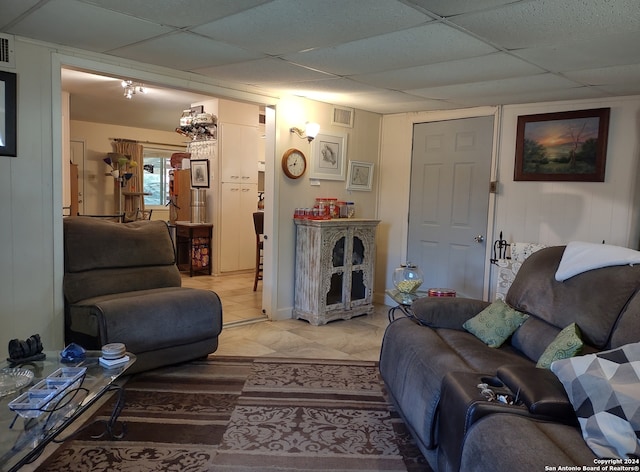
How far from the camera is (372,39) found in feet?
8.52

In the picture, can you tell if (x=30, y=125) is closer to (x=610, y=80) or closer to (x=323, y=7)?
(x=323, y=7)

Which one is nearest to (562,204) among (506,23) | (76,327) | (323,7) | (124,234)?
(506,23)

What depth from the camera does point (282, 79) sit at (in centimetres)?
371

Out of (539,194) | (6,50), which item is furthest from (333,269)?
(6,50)

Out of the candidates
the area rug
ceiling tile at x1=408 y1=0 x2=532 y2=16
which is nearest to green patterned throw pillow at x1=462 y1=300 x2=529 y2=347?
the area rug

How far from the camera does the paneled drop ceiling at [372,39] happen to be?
2165 millimetres

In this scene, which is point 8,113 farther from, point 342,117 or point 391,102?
point 391,102

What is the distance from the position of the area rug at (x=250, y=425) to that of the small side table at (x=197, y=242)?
3.28m

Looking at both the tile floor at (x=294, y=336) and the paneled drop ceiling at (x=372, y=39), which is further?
the tile floor at (x=294, y=336)

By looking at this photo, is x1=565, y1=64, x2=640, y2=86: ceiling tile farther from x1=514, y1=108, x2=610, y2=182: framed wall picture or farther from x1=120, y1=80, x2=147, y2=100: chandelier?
x1=120, y1=80, x2=147, y2=100: chandelier

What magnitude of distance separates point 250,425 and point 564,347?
1.65 m

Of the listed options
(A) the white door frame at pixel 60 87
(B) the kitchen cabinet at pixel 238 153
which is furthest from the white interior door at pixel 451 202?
(B) the kitchen cabinet at pixel 238 153

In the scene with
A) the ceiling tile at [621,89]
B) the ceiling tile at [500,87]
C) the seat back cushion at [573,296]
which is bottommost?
the seat back cushion at [573,296]

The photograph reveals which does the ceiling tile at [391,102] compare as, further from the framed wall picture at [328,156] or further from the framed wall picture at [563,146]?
the framed wall picture at [563,146]
